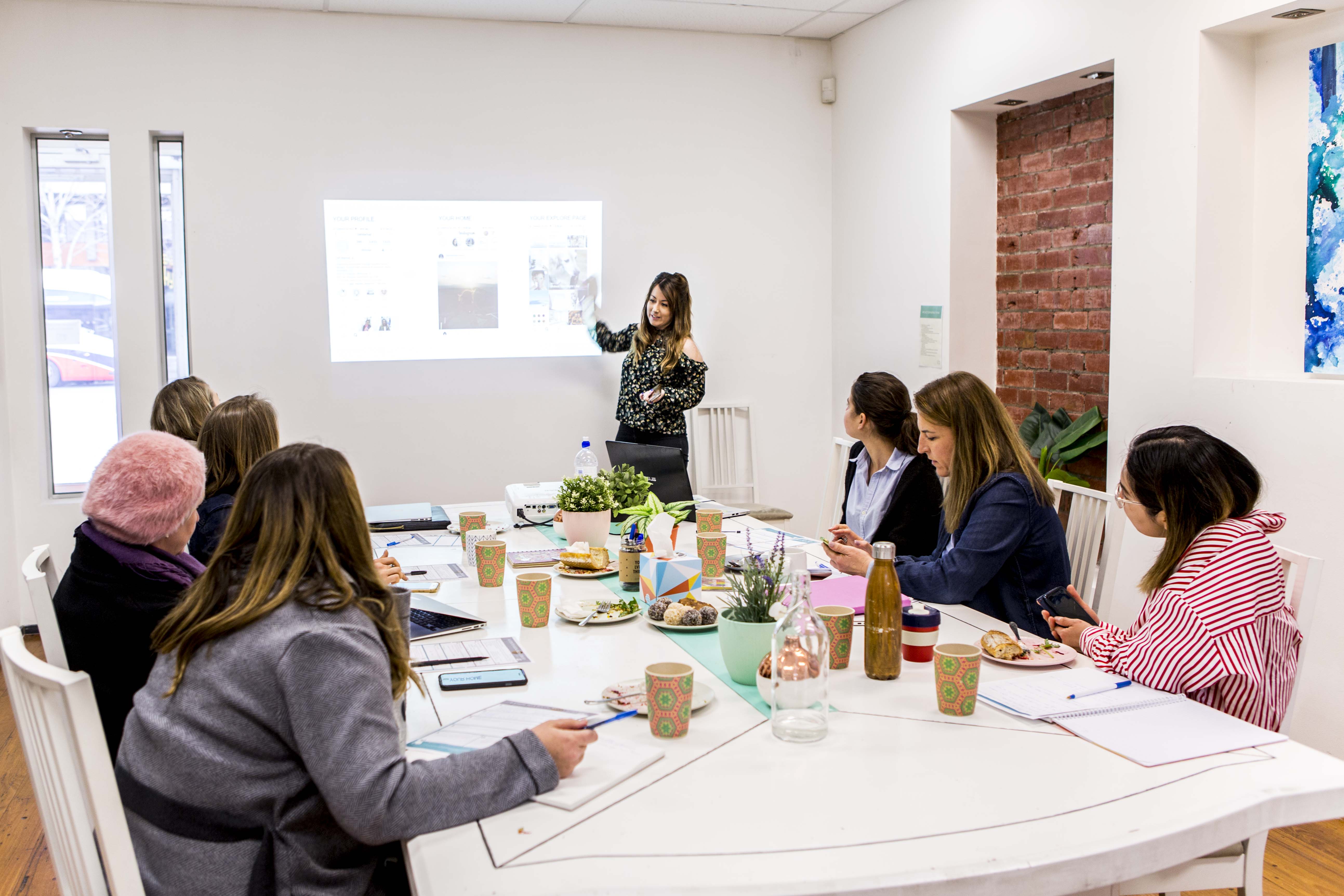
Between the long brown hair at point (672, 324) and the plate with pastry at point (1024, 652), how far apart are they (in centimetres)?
309

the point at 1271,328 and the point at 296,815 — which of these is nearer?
the point at 296,815

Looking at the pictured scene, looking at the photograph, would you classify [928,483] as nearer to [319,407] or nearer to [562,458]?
[562,458]

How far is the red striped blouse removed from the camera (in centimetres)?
163

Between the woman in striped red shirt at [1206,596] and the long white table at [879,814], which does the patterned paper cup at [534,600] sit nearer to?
the long white table at [879,814]

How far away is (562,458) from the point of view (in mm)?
5207

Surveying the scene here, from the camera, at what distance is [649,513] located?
259cm

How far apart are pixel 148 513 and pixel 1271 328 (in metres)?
3.19

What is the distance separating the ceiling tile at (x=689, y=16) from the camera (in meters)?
4.70

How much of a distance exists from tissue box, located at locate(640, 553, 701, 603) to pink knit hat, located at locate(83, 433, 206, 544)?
0.87 meters

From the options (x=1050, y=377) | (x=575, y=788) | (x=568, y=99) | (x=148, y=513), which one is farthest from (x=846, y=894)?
(x=568, y=99)

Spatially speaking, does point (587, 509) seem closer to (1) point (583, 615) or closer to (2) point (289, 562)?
(1) point (583, 615)

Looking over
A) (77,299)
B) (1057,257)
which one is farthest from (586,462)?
(77,299)

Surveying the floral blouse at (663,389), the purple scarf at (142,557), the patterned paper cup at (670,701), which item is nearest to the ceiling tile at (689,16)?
the floral blouse at (663,389)

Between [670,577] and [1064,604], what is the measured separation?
0.77 metres
